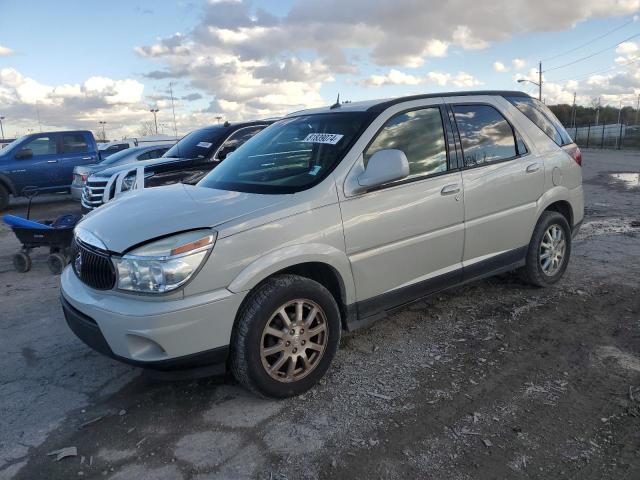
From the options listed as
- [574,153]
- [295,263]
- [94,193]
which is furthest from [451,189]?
[94,193]

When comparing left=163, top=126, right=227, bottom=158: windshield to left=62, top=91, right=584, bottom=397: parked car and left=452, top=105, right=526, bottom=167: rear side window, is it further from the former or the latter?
left=452, top=105, right=526, bottom=167: rear side window

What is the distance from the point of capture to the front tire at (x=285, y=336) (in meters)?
3.12

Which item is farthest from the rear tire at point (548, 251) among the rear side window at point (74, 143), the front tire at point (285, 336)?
the rear side window at point (74, 143)

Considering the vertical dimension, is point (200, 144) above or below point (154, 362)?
above

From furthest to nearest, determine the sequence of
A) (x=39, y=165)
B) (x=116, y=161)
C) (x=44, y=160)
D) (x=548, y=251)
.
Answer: (x=44, y=160)
(x=39, y=165)
(x=116, y=161)
(x=548, y=251)

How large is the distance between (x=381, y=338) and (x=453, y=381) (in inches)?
34.0

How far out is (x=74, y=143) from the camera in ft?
48.1

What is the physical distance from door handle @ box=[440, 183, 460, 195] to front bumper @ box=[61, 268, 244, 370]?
1.88 m

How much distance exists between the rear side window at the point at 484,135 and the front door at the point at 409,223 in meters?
0.24

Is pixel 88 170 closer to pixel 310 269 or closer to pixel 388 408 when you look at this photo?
pixel 310 269

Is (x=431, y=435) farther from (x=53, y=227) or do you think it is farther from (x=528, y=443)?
(x=53, y=227)

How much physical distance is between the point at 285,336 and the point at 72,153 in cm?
1341

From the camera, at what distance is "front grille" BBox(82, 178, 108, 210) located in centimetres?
896

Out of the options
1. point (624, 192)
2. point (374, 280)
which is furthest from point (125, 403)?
point (624, 192)
